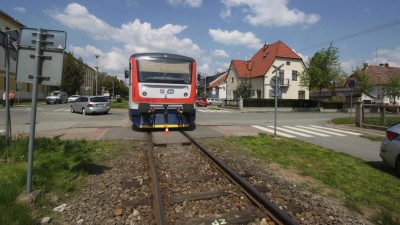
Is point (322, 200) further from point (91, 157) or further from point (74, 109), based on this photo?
point (74, 109)

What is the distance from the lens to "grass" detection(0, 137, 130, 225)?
457 centimetres

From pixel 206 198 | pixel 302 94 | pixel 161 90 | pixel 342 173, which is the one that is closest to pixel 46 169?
pixel 206 198

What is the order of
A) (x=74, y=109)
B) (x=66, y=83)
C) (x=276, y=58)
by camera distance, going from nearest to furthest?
(x=74, y=109)
(x=276, y=58)
(x=66, y=83)

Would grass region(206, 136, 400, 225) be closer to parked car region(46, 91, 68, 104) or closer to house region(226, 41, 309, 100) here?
house region(226, 41, 309, 100)

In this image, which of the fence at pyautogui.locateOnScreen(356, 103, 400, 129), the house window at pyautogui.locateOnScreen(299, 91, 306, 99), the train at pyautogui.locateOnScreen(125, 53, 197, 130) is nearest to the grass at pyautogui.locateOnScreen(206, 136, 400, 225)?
the train at pyautogui.locateOnScreen(125, 53, 197, 130)

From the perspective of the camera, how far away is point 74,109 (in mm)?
28547

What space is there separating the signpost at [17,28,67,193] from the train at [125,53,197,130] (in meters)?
7.39

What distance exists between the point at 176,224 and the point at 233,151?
5548 millimetres

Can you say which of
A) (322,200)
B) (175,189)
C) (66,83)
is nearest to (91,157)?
(175,189)

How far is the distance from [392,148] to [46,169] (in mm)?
7426

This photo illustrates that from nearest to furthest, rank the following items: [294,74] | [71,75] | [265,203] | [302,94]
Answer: [265,203]
[294,74]
[302,94]
[71,75]

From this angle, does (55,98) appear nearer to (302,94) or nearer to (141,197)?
(302,94)

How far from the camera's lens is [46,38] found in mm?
5230

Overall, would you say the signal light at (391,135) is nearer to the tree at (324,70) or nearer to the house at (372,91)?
the tree at (324,70)
